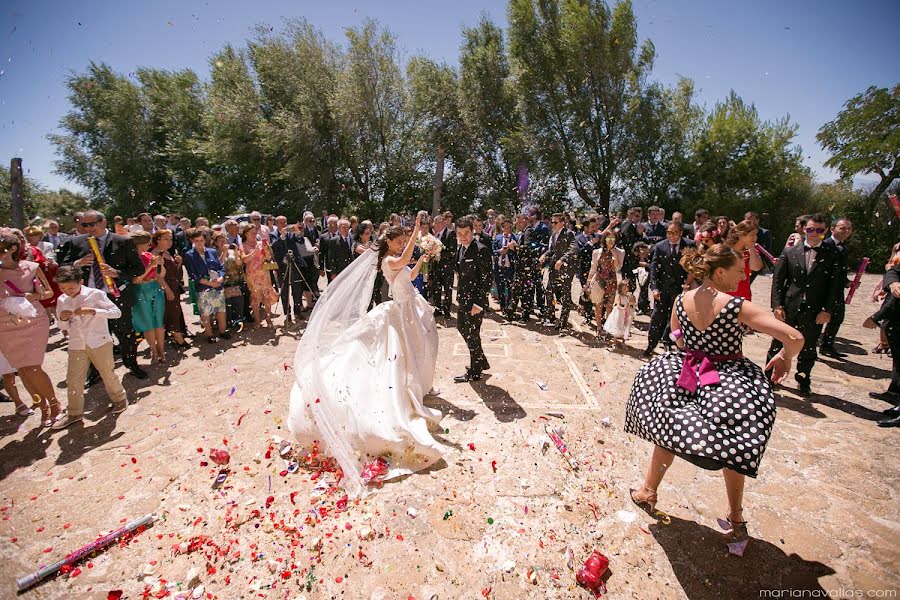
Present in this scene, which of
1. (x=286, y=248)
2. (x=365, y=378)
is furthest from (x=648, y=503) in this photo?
(x=286, y=248)

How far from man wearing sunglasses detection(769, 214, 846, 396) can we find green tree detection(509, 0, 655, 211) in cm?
1643

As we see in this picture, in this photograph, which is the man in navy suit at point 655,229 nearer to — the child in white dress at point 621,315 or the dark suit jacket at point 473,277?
the child in white dress at point 621,315

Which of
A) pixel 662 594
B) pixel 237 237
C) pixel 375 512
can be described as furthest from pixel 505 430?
pixel 237 237

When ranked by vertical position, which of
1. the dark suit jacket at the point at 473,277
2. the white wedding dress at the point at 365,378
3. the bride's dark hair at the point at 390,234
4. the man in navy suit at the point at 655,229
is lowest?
the white wedding dress at the point at 365,378

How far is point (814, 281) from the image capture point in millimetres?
5672

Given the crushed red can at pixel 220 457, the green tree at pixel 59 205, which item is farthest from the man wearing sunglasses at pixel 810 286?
the green tree at pixel 59 205

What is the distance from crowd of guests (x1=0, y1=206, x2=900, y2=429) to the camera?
507cm

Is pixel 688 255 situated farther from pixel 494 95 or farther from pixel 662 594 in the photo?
pixel 494 95

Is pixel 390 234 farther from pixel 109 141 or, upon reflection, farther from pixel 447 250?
pixel 109 141

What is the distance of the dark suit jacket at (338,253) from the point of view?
9.23 metres

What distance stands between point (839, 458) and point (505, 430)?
3.60 m

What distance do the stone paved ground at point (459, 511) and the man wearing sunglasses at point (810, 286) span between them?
0.77 meters

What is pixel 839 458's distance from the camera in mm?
4367

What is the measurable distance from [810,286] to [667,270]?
6.05 feet
